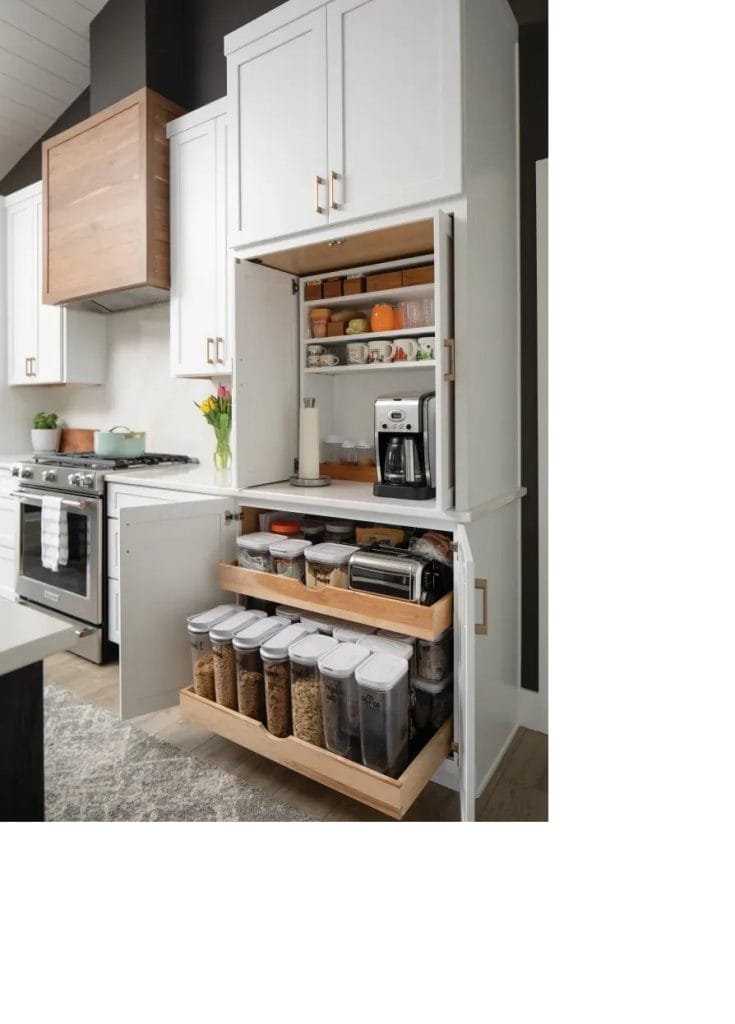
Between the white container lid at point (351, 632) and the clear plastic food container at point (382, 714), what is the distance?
0.64 ft

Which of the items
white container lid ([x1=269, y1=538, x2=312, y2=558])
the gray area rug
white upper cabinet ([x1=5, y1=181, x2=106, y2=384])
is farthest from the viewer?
white upper cabinet ([x1=5, y1=181, x2=106, y2=384])

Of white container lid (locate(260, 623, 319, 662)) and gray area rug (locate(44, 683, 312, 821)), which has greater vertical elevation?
white container lid (locate(260, 623, 319, 662))

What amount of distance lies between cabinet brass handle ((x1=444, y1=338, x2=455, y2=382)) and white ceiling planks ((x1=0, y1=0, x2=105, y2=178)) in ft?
8.33

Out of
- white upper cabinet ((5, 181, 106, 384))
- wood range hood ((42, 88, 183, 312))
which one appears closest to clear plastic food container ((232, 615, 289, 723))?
wood range hood ((42, 88, 183, 312))

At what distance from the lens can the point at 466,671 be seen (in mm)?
1177

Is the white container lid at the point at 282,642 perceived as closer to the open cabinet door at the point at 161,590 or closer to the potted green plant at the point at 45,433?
the open cabinet door at the point at 161,590

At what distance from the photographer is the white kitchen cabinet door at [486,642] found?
1.20m

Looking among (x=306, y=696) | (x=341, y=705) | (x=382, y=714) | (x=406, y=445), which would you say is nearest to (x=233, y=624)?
(x=306, y=696)

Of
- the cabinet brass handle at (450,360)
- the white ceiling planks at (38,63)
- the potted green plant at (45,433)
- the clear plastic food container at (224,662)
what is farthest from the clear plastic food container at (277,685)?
the white ceiling planks at (38,63)

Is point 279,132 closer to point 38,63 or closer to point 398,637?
point 398,637

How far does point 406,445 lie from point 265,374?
22.8 inches

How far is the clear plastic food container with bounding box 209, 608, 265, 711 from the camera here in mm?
1531

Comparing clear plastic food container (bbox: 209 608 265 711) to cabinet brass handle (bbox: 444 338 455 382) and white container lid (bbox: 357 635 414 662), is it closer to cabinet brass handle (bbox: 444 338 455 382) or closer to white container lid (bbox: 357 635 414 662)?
white container lid (bbox: 357 635 414 662)
